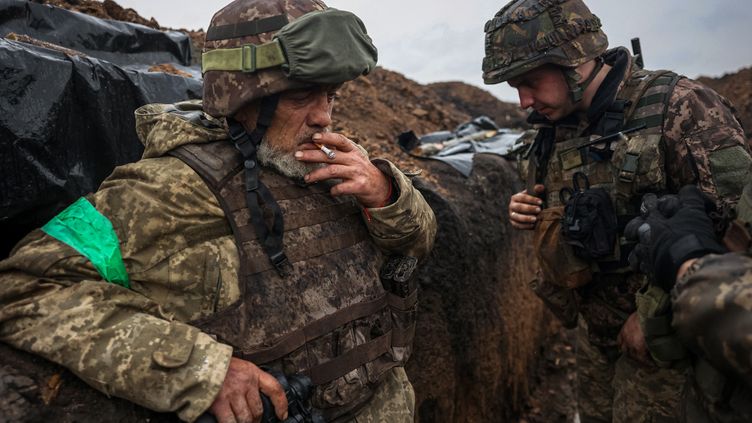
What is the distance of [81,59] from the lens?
8.75ft

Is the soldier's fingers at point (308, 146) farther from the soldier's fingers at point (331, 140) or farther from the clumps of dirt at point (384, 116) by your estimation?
the clumps of dirt at point (384, 116)

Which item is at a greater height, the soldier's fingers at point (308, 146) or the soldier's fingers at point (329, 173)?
the soldier's fingers at point (308, 146)

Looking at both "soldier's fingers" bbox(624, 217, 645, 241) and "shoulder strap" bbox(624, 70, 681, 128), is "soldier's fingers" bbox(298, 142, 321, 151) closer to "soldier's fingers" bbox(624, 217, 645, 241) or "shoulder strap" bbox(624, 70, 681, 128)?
"soldier's fingers" bbox(624, 217, 645, 241)

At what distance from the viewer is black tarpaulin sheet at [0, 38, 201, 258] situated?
2291 mm

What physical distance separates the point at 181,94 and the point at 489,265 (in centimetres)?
308

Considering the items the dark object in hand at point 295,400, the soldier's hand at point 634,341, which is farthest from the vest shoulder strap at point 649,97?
the dark object in hand at point 295,400

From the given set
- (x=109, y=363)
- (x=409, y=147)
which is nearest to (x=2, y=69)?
(x=109, y=363)

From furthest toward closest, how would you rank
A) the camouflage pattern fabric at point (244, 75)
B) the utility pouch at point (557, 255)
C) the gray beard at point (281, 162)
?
the utility pouch at point (557, 255)
the gray beard at point (281, 162)
the camouflage pattern fabric at point (244, 75)

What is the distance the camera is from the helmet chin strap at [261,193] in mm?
2131

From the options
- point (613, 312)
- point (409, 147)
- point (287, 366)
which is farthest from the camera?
point (409, 147)

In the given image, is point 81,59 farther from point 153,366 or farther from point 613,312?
point 613,312

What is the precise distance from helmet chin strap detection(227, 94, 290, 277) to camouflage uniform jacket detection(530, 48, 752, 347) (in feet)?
6.38

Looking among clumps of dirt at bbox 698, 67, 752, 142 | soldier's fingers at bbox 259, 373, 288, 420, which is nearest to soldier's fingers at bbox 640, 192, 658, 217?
soldier's fingers at bbox 259, 373, 288, 420

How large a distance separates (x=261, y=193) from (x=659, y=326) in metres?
1.83
